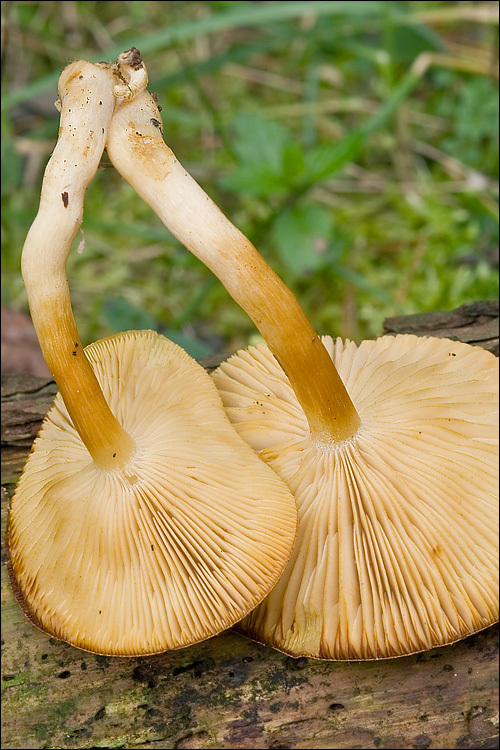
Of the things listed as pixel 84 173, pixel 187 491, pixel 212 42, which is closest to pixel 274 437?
pixel 187 491

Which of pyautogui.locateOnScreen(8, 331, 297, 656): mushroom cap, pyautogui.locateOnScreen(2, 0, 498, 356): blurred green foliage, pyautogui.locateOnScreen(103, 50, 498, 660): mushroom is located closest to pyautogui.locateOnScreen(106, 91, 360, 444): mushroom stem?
pyautogui.locateOnScreen(103, 50, 498, 660): mushroom

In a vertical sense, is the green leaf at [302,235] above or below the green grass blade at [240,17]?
below

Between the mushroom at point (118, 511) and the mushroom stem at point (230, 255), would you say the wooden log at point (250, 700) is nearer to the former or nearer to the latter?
the mushroom at point (118, 511)

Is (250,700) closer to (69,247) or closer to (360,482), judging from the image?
(360,482)

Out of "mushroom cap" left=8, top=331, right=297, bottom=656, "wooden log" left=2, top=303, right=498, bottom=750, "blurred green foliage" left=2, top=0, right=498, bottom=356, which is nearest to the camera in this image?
"mushroom cap" left=8, top=331, right=297, bottom=656

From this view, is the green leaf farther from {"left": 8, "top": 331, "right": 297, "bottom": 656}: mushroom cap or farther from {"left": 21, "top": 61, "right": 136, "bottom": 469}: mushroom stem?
{"left": 21, "top": 61, "right": 136, "bottom": 469}: mushroom stem

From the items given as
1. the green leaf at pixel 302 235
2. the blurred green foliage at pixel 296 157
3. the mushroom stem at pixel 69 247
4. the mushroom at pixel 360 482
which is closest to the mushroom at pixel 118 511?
the mushroom stem at pixel 69 247

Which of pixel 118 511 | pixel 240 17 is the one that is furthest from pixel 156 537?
pixel 240 17
